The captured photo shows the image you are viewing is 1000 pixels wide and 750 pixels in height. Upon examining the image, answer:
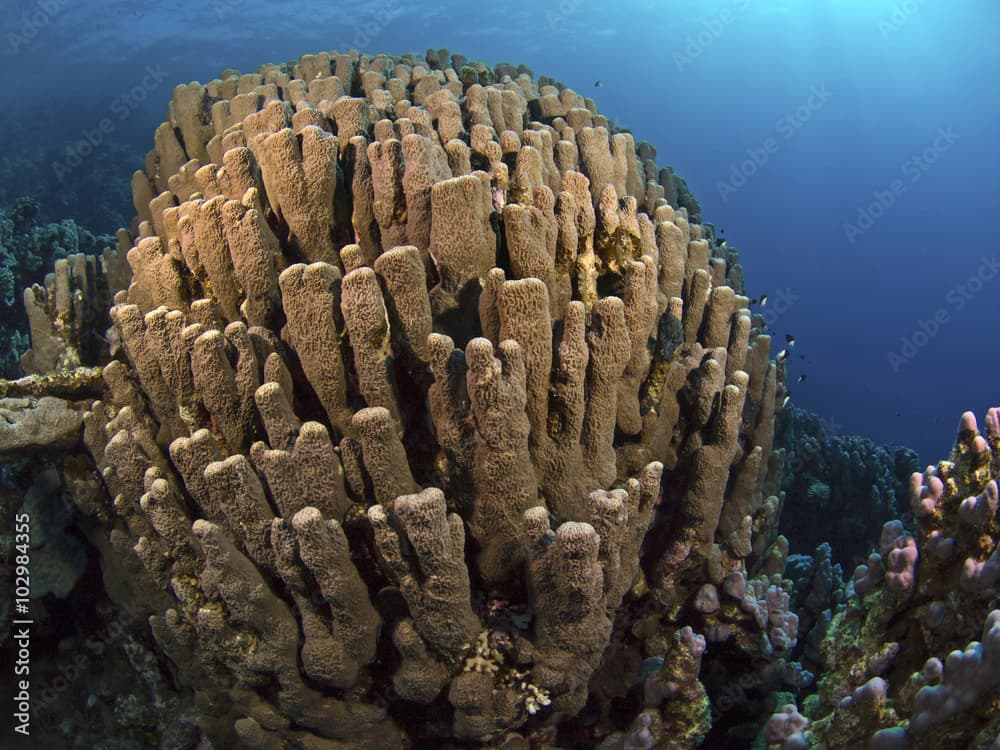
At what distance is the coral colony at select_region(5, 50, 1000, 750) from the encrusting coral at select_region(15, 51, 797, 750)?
14mm

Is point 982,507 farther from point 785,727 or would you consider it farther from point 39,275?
point 39,275

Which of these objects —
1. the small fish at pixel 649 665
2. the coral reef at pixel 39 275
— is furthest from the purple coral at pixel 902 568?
the coral reef at pixel 39 275

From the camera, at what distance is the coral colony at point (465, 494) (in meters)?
1.96

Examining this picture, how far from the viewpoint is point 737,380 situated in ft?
9.05

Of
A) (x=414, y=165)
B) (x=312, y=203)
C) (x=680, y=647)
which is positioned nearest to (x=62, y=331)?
(x=312, y=203)

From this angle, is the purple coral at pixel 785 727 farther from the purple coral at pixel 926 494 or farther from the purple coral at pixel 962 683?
the purple coral at pixel 926 494

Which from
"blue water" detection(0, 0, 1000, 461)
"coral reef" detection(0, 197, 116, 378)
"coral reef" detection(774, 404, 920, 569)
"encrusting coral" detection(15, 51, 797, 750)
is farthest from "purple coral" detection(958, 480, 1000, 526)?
"blue water" detection(0, 0, 1000, 461)

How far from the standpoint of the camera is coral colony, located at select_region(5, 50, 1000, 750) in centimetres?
196

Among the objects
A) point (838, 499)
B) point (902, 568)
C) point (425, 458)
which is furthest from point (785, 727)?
point (838, 499)

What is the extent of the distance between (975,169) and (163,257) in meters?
108

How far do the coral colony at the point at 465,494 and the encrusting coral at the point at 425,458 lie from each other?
14mm

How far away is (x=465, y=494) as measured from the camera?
223 cm

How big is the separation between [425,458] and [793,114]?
255ft

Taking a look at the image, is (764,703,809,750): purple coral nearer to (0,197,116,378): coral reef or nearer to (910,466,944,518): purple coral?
(910,466,944,518): purple coral
